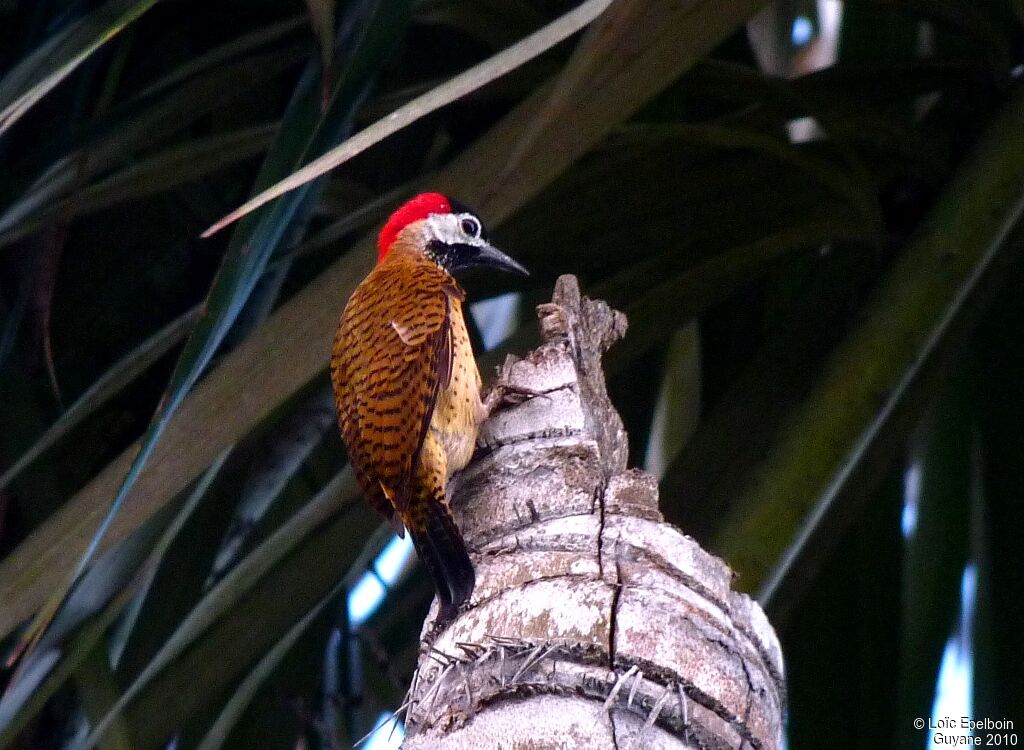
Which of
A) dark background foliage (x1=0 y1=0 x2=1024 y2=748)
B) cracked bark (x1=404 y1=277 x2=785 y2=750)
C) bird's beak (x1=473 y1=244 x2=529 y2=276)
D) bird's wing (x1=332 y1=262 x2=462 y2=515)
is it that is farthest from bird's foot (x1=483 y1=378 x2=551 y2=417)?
bird's beak (x1=473 y1=244 x2=529 y2=276)

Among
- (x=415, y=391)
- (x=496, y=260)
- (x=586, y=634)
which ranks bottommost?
(x=586, y=634)

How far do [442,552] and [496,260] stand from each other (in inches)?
48.2

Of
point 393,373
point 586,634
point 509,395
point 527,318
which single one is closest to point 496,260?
point 527,318

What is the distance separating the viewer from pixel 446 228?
4.17 meters

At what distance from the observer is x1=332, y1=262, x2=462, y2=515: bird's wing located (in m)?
3.12

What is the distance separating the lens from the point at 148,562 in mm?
2723

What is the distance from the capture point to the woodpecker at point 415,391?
3.00 m

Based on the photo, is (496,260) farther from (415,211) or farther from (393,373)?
(415,211)

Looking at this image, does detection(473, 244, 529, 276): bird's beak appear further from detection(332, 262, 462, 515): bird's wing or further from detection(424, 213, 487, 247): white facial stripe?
detection(424, 213, 487, 247): white facial stripe

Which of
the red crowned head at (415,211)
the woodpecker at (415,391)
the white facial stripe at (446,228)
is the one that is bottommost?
the woodpecker at (415,391)

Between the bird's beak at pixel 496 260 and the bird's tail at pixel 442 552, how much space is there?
0.73 m

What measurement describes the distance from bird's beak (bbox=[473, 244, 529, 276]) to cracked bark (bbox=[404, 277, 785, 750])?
1.16 m

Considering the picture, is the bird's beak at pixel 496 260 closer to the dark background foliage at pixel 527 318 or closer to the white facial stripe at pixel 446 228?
the dark background foliage at pixel 527 318

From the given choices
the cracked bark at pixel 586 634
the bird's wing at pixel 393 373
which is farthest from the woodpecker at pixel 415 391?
the cracked bark at pixel 586 634
